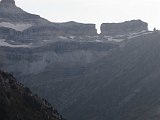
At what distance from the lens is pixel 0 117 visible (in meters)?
137

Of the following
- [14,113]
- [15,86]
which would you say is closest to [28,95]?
[15,86]

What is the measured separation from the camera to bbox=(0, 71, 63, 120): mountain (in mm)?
145125

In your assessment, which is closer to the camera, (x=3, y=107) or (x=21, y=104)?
(x=3, y=107)

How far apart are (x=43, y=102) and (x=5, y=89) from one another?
15.5 meters

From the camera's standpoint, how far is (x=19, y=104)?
153250mm

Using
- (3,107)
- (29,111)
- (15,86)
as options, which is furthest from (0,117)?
(15,86)

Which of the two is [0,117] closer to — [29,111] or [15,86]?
A: [29,111]

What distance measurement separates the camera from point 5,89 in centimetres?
15450

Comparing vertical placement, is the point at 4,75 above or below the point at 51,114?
above

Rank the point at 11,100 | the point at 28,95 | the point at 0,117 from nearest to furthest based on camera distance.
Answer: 1. the point at 0,117
2. the point at 11,100
3. the point at 28,95

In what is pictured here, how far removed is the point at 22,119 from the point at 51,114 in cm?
1614

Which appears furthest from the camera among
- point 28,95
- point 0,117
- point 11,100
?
point 28,95

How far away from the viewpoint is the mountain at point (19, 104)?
14512cm

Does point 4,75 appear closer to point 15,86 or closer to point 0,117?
point 15,86
